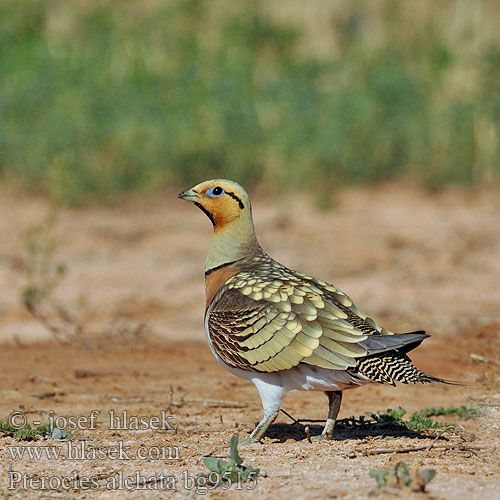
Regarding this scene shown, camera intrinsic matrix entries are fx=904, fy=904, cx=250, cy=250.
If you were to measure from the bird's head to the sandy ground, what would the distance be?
1303 millimetres

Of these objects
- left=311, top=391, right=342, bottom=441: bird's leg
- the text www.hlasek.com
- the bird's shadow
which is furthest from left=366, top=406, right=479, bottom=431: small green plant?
the text www.hlasek.com

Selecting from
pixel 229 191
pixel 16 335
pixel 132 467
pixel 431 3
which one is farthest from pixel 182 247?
pixel 431 3

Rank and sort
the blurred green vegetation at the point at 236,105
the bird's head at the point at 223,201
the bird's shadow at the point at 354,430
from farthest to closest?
the blurred green vegetation at the point at 236,105, the bird's head at the point at 223,201, the bird's shadow at the point at 354,430

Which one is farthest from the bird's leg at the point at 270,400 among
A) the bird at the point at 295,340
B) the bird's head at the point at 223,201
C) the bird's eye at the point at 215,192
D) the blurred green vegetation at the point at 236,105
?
the blurred green vegetation at the point at 236,105

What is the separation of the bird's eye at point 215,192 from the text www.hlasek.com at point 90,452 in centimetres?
159

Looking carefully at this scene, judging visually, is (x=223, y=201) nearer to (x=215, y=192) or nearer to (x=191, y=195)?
(x=215, y=192)

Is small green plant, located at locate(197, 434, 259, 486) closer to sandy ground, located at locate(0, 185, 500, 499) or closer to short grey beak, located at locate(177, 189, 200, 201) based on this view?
sandy ground, located at locate(0, 185, 500, 499)

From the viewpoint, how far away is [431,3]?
70.2 ft

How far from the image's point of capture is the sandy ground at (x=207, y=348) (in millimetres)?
4457

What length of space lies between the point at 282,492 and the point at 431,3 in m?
19.2

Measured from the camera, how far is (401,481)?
3.87 meters

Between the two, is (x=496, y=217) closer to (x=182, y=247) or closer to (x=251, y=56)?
(x=182, y=247)

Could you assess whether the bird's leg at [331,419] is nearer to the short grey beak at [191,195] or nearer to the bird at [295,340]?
the bird at [295,340]

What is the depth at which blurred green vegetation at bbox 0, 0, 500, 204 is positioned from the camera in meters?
13.3
